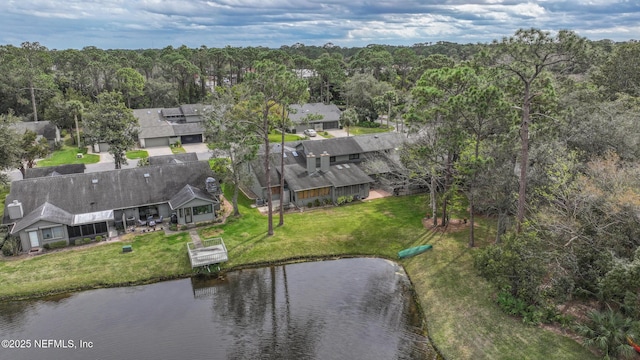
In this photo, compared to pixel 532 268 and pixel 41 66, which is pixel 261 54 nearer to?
pixel 41 66

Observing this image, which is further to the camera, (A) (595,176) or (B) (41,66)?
(B) (41,66)

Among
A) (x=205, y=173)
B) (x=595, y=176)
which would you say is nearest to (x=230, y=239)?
(x=205, y=173)

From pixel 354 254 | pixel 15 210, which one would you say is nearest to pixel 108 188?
pixel 15 210

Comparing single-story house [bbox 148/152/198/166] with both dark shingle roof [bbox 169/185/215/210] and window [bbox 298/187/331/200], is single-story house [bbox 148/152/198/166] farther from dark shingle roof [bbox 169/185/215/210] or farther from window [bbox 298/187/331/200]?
window [bbox 298/187/331/200]

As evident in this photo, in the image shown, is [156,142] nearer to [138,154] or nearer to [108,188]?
[138,154]

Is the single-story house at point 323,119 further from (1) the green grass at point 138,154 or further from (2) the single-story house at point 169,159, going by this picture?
(2) the single-story house at point 169,159

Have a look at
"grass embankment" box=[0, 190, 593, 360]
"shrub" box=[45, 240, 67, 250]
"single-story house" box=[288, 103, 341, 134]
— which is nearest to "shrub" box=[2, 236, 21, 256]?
"grass embankment" box=[0, 190, 593, 360]

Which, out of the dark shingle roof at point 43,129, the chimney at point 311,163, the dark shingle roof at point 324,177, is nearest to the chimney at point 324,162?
the dark shingle roof at point 324,177
